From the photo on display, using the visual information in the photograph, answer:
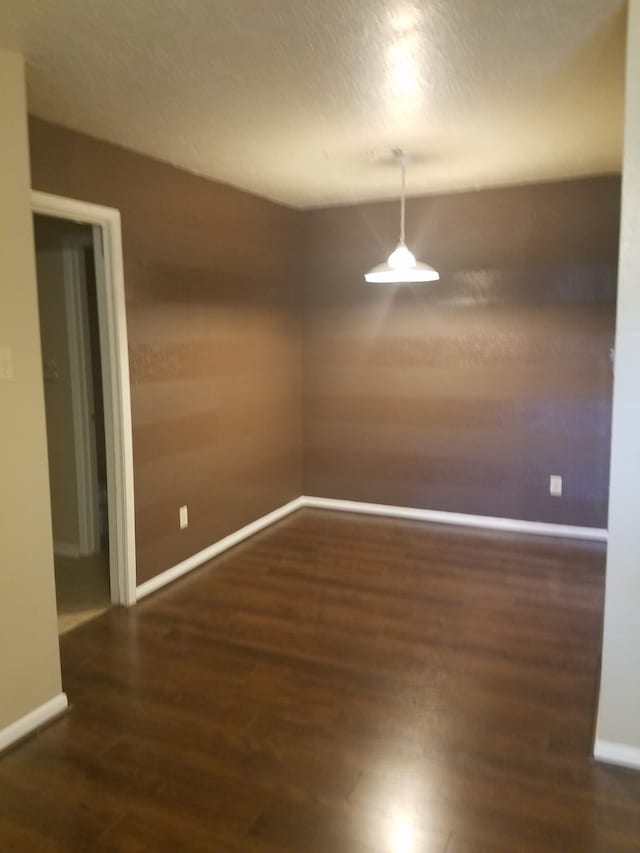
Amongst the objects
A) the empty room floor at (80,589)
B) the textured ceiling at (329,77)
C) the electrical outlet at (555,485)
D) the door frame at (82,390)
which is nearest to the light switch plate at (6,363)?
the textured ceiling at (329,77)

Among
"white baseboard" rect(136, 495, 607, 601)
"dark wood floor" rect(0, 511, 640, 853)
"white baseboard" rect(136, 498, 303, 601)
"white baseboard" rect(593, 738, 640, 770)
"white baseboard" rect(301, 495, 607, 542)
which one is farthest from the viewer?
"white baseboard" rect(301, 495, 607, 542)

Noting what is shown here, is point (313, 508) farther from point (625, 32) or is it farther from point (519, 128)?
point (625, 32)

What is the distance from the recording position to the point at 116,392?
11.1ft

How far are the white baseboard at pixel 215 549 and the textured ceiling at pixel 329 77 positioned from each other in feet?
7.59

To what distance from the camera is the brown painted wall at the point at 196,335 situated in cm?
338

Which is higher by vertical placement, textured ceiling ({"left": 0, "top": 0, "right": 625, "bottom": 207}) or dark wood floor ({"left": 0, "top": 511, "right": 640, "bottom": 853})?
textured ceiling ({"left": 0, "top": 0, "right": 625, "bottom": 207})

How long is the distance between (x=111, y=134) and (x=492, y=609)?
9.92ft

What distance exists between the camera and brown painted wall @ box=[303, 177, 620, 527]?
432 cm

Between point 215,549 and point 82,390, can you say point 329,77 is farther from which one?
point 215,549

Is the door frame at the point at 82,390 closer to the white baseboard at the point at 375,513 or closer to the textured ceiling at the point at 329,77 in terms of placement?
the white baseboard at the point at 375,513

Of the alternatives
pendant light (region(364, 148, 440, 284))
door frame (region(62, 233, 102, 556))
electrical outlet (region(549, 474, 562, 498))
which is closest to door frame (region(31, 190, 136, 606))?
door frame (region(62, 233, 102, 556))

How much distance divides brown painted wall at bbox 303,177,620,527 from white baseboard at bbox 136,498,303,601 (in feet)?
1.28

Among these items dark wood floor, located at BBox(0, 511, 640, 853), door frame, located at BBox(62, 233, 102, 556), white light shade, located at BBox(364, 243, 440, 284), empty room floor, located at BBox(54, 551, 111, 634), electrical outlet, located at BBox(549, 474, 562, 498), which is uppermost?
white light shade, located at BBox(364, 243, 440, 284)

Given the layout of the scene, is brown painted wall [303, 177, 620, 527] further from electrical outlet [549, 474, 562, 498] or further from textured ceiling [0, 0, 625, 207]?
textured ceiling [0, 0, 625, 207]
